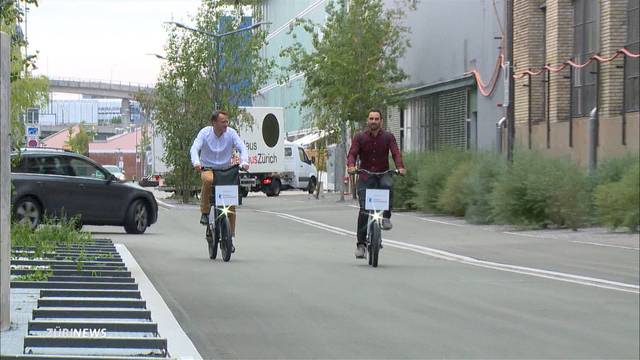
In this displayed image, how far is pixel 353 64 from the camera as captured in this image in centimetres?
4391

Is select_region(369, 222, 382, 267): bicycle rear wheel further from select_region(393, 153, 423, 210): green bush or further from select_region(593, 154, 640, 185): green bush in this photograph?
select_region(393, 153, 423, 210): green bush

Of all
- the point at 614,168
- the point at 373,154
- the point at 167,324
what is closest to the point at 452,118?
the point at 614,168

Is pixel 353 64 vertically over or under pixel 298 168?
over

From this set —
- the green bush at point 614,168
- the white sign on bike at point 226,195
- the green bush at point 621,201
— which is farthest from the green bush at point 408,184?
the white sign on bike at point 226,195

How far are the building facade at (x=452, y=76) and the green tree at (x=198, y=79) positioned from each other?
19.9ft

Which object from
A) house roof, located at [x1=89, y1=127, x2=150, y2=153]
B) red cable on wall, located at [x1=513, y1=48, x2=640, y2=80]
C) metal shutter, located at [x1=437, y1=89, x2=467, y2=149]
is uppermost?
house roof, located at [x1=89, y1=127, x2=150, y2=153]

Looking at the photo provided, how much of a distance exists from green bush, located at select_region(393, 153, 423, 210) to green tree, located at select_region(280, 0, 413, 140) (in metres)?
7.19

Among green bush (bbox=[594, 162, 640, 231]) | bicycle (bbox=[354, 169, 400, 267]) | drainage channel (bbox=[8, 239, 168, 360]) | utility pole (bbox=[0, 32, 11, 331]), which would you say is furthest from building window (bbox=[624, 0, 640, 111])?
utility pole (bbox=[0, 32, 11, 331])

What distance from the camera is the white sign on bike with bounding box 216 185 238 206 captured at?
16.0 metres

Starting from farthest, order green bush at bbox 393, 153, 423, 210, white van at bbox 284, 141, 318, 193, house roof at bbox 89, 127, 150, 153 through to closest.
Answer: house roof at bbox 89, 127, 150, 153, white van at bbox 284, 141, 318, 193, green bush at bbox 393, 153, 423, 210

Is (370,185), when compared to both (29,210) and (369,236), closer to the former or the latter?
(369,236)

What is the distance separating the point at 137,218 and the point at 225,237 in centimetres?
901

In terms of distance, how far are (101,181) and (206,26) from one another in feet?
95.2

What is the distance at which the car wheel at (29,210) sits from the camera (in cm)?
2264
